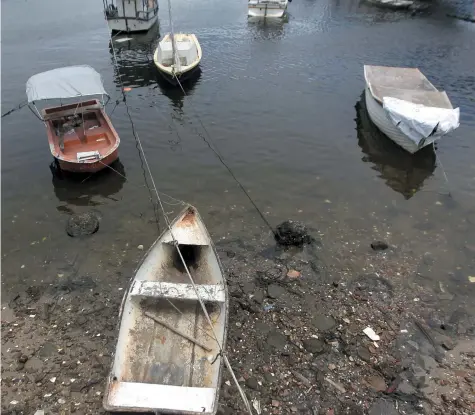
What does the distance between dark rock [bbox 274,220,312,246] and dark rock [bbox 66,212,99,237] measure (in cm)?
687

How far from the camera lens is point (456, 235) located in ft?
45.4

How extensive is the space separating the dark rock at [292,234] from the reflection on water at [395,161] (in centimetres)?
549

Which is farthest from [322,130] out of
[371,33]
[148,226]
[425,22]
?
[425,22]

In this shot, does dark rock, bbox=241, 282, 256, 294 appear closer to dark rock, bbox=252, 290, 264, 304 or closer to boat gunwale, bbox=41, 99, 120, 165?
dark rock, bbox=252, 290, 264, 304

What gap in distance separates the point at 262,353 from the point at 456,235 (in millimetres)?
9017

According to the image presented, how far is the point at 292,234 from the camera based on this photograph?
13.5 meters

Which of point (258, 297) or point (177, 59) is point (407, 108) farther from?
point (177, 59)

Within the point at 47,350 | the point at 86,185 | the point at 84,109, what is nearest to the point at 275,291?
the point at 47,350

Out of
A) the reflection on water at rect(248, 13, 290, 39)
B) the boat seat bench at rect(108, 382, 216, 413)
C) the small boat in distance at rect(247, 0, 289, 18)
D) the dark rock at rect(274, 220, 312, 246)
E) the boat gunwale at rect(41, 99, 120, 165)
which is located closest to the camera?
the boat seat bench at rect(108, 382, 216, 413)

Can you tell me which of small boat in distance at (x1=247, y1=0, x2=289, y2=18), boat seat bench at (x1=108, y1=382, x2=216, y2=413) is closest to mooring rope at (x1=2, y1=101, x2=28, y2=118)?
boat seat bench at (x1=108, y1=382, x2=216, y2=413)

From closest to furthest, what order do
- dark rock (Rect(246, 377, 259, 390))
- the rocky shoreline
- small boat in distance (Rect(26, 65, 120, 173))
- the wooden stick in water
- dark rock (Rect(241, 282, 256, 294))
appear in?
the rocky shoreline
dark rock (Rect(246, 377, 259, 390))
the wooden stick in water
dark rock (Rect(241, 282, 256, 294))
small boat in distance (Rect(26, 65, 120, 173))

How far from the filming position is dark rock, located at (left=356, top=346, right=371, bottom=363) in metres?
9.55

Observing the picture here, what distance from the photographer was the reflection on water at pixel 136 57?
26578mm

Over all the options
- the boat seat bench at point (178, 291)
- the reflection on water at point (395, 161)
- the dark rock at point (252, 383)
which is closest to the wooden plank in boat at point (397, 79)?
the reflection on water at point (395, 161)
